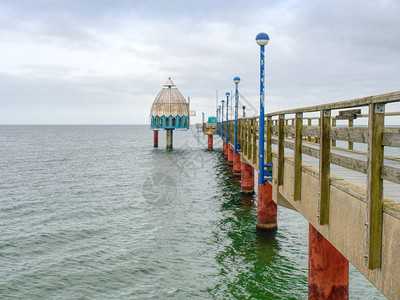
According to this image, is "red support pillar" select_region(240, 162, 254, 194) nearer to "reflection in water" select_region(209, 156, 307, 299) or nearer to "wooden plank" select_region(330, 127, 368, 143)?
"reflection in water" select_region(209, 156, 307, 299)

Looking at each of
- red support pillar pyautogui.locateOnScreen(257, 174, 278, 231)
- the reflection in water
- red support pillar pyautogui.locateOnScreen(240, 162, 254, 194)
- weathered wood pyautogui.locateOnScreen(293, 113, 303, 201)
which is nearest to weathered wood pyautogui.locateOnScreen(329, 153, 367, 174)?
weathered wood pyautogui.locateOnScreen(293, 113, 303, 201)

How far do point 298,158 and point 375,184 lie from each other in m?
2.91

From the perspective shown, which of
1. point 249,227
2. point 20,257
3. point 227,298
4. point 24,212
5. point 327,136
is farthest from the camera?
point 24,212

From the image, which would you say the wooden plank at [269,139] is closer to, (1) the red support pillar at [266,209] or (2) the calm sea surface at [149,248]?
(2) the calm sea surface at [149,248]

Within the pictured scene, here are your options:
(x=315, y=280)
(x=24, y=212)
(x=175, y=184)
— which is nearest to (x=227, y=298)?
(x=315, y=280)

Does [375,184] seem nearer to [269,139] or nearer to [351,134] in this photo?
[351,134]

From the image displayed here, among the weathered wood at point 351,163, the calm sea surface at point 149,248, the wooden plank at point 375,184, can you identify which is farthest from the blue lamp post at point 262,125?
the wooden plank at point 375,184

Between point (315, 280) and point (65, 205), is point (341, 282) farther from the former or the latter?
point (65, 205)

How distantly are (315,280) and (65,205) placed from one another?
16059mm

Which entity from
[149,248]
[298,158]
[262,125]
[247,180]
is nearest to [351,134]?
[298,158]

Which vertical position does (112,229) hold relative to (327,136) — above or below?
below

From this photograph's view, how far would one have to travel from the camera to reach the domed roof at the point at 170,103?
67.9m

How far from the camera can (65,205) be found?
2102 centimetres

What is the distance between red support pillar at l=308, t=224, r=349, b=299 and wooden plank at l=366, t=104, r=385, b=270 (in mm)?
3902
